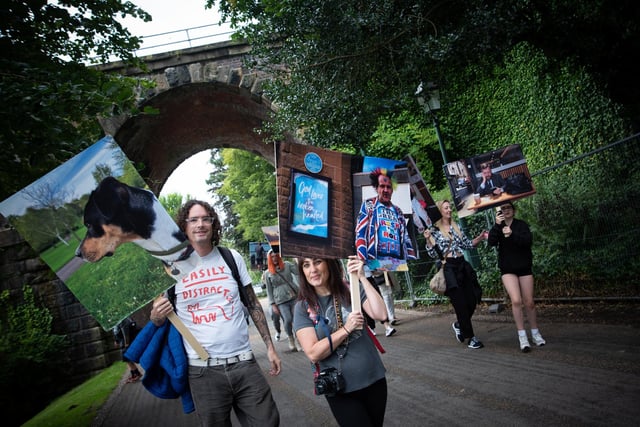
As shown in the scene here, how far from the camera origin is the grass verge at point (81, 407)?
7109 mm

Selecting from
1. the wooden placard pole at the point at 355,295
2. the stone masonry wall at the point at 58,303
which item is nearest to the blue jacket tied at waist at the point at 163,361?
the wooden placard pole at the point at 355,295

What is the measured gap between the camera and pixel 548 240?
813cm

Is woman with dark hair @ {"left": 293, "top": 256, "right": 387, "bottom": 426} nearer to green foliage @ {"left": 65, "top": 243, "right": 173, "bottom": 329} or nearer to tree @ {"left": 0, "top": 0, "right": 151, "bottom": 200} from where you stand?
green foliage @ {"left": 65, "top": 243, "right": 173, "bottom": 329}

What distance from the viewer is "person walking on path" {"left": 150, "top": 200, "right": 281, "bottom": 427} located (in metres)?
3.12

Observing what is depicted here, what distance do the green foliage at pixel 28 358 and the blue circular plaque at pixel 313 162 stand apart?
8115mm

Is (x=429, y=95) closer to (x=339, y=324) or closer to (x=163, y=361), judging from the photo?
(x=339, y=324)

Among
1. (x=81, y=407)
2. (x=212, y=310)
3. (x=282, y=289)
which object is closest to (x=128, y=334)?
(x=81, y=407)

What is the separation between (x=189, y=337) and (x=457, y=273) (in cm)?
427

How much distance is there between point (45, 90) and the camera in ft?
15.2

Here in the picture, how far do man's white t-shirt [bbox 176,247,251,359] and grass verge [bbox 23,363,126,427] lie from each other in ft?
15.4

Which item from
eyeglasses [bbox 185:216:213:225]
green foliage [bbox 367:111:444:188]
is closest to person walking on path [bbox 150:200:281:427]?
eyeglasses [bbox 185:216:213:225]

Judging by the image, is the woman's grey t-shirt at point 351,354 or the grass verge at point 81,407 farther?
the grass verge at point 81,407

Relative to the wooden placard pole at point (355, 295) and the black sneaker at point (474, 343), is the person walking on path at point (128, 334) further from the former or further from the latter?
the wooden placard pole at point (355, 295)

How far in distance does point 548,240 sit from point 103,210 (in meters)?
7.36
